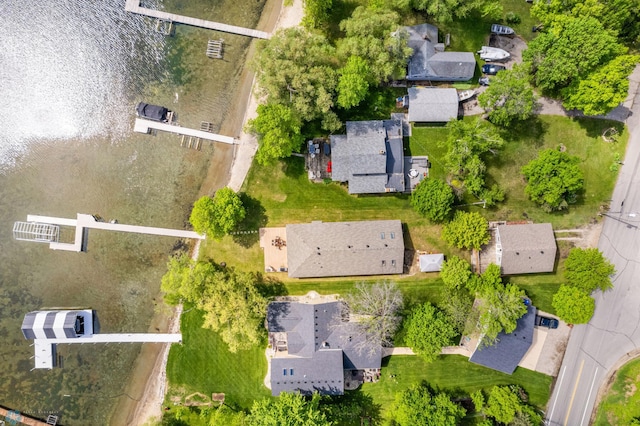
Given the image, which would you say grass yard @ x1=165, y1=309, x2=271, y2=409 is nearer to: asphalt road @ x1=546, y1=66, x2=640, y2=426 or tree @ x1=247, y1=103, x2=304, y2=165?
tree @ x1=247, y1=103, x2=304, y2=165

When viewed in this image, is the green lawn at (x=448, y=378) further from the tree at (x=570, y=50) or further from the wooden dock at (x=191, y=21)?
the wooden dock at (x=191, y=21)

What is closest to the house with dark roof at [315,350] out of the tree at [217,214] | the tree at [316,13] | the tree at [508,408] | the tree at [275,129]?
the tree at [217,214]

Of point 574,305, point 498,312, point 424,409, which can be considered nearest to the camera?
point 498,312

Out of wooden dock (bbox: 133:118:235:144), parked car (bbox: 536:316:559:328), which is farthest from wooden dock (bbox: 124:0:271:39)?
parked car (bbox: 536:316:559:328)

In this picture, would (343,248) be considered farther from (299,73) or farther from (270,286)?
(299,73)

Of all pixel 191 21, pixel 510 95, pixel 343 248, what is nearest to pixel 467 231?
pixel 343 248
